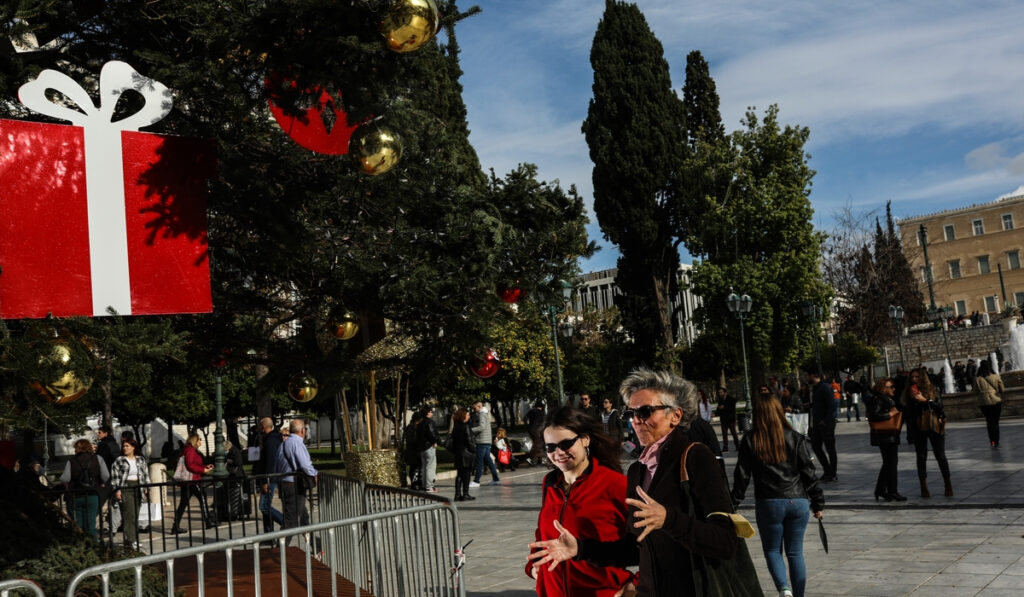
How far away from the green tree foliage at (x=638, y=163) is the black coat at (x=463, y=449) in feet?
86.0

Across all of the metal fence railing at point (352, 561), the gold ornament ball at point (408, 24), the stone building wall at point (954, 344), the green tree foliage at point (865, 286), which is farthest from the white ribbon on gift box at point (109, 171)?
the stone building wall at point (954, 344)

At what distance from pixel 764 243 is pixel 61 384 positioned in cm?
3882

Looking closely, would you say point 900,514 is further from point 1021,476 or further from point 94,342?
point 94,342

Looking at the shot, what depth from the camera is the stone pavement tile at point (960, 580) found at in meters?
6.67

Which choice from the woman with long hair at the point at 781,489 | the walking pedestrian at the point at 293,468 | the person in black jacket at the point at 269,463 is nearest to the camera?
the woman with long hair at the point at 781,489

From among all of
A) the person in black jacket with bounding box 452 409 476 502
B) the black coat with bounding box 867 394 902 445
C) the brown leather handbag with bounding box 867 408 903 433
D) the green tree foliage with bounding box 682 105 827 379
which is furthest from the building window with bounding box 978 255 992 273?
the brown leather handbag with bounding box 867 408 903 433

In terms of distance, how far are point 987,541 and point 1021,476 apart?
486 cm

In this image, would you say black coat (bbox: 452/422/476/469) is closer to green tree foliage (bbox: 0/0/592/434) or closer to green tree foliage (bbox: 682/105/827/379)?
green tree foliage (bbox: 0/0/592/434)

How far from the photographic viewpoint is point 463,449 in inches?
640

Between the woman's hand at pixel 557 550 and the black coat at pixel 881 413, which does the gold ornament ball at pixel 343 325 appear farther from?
the black coat at pixel 881 413

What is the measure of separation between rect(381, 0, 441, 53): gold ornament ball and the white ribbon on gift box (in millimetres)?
1600

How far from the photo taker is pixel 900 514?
1030 cm

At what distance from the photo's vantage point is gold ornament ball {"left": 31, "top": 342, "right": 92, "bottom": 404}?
142 inches

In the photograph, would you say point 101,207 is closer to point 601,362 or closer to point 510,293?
point 510,293
